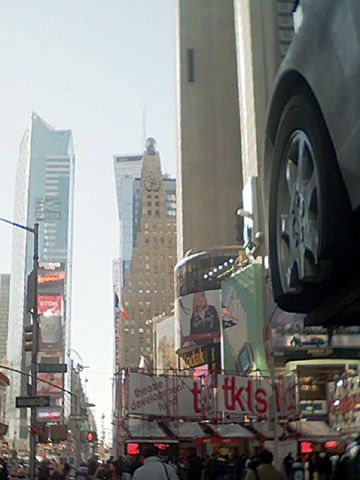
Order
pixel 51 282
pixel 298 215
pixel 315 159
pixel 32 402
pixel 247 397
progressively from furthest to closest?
pixel 51 282 < pixel 247 397 < pixel 32 402 < pixel 298 215 < pixel 315 159

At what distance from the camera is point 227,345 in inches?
2719

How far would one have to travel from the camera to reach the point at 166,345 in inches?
4825

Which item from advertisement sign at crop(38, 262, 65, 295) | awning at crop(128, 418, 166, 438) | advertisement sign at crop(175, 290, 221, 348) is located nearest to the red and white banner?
awning at crop(128, 418, 166, 438)

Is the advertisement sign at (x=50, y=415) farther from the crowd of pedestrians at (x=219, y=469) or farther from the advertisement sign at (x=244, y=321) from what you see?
the crowd of pedestrians at (x=219, y=469)

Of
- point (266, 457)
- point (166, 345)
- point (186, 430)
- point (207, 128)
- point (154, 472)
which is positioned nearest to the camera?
point (154, 472)

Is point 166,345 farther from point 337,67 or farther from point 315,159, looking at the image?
point 337,67

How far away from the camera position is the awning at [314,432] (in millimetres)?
37281

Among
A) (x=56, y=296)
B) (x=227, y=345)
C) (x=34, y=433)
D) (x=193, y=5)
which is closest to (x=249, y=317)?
(x=227, y=345)

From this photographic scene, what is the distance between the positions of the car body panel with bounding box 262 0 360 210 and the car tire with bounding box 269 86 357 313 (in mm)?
805

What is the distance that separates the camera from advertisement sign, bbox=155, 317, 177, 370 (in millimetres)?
120688

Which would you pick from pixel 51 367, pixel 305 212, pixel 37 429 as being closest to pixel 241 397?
pixel 37 429

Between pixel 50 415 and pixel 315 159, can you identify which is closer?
pixel 315 159

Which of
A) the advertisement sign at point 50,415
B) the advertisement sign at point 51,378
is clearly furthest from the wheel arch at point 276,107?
the advertisement sign at point 51,378

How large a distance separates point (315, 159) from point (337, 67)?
2.04 metres
